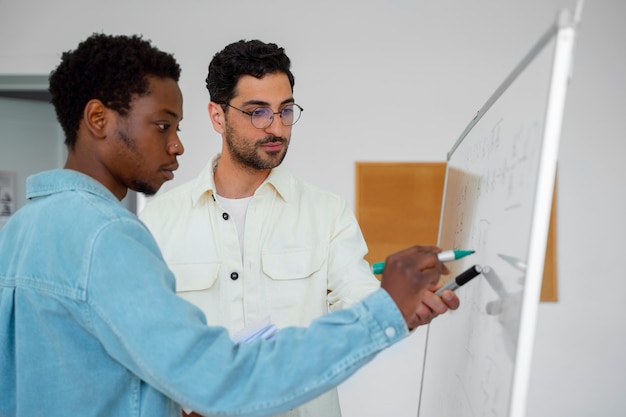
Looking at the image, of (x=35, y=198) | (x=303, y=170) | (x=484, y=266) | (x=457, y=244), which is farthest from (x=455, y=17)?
(x=35, y=198)

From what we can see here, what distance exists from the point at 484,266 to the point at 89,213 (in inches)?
24.1

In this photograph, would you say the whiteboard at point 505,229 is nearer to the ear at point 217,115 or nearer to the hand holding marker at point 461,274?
the hand holding marker at point 461,274

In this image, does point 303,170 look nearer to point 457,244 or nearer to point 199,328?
point 457,244

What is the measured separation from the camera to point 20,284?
0.94m

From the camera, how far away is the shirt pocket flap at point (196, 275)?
1.75m

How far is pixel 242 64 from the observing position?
6.15ft

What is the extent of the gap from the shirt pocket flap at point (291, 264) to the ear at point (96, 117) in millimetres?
841

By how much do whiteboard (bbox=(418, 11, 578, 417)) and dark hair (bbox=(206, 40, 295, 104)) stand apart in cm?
61

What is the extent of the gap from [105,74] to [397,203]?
2.25 meters

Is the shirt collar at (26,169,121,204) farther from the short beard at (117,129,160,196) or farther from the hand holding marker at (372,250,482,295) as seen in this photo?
the hand holding marker at (372,250,482,295)

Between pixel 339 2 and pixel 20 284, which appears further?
pixel 339 2

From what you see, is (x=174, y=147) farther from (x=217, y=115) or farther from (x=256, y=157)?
(x=217, y=115)

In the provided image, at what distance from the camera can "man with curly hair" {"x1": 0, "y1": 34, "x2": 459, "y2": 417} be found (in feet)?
2.79

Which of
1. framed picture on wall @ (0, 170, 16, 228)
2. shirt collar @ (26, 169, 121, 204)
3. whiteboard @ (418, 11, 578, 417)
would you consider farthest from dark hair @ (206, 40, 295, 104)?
framed picture on wall @ (0, 170, 16, 228)
